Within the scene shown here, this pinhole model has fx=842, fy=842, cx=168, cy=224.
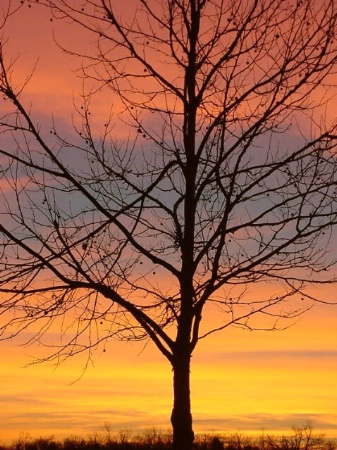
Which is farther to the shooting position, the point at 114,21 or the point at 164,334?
the point at 114,21

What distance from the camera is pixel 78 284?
10656 millimetres

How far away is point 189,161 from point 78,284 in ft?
7.01

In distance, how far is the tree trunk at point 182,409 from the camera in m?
10.4

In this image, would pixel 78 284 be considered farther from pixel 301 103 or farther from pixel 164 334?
pixel 301 103

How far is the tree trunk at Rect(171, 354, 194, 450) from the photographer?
10406mm

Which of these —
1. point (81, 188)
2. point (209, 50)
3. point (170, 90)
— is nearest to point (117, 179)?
point (81, 188)

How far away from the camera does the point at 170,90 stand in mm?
11219

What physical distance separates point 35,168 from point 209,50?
2.80m

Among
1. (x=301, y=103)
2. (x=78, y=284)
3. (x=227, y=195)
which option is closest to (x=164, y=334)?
(x=78, y=284)

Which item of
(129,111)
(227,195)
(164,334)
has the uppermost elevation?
(129,111)

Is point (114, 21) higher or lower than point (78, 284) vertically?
higher

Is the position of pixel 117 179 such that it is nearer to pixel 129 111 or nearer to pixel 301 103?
pixel 129 111

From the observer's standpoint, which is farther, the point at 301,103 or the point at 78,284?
the point at 301,103

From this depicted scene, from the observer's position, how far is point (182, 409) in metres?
10.4
